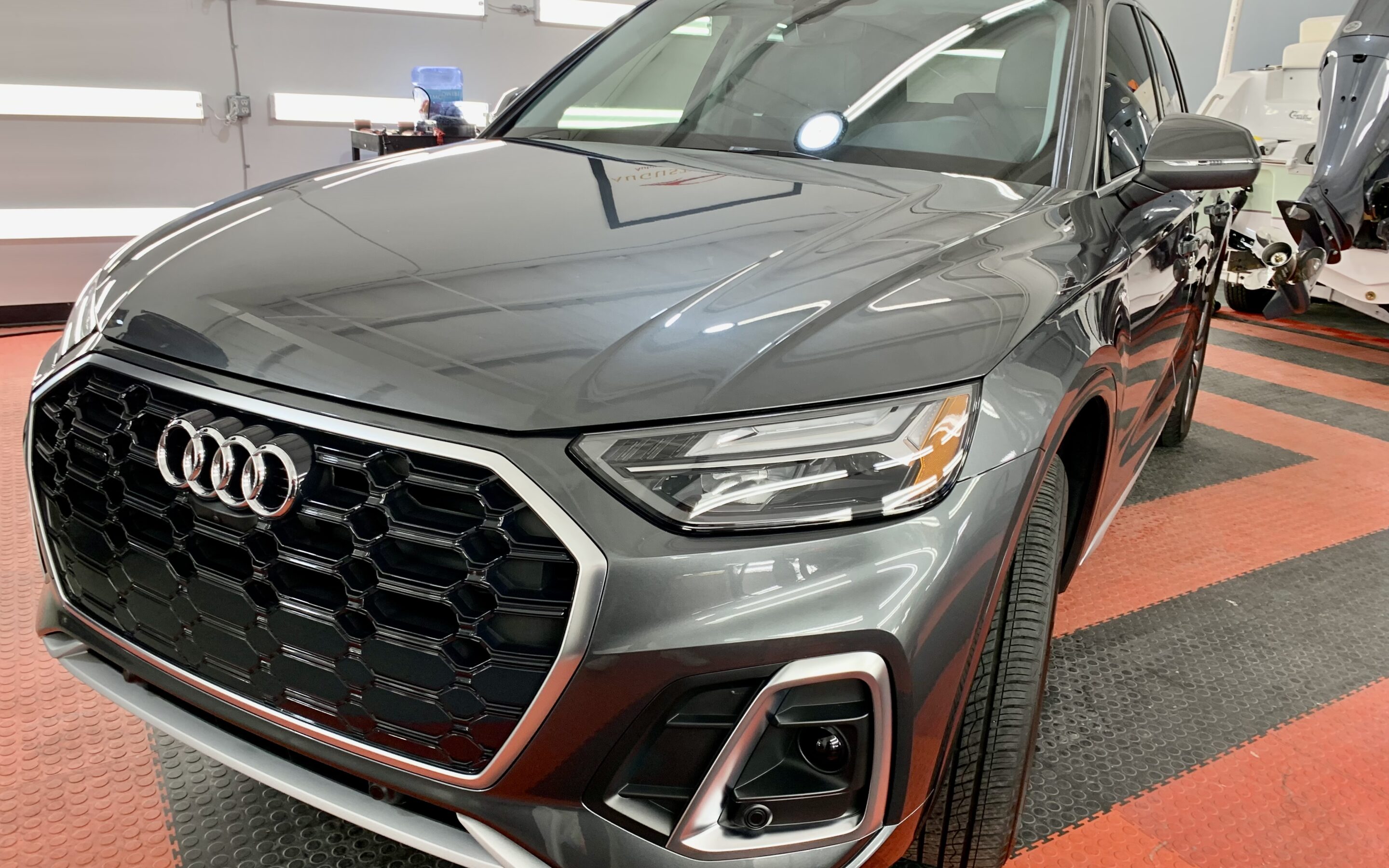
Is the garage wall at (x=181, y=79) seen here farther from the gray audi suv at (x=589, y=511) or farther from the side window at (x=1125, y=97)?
the side window at (x=1125, y=97)

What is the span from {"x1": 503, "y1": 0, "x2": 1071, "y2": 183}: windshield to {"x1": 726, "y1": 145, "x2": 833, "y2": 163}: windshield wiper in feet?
0.03

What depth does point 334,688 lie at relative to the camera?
93 cm

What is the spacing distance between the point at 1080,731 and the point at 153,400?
1.52 m

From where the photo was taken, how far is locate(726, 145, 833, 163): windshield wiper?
1632 mm

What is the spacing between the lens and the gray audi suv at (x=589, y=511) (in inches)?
33.1

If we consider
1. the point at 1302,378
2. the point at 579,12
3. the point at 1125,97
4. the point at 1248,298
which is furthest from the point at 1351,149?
the point at 579,12

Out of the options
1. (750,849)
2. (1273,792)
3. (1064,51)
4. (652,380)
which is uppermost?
(1064,51)

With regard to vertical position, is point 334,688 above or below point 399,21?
below

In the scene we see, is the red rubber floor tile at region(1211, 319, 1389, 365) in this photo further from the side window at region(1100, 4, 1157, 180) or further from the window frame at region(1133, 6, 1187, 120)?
the side window at region(1100, 4, 1157, 180)

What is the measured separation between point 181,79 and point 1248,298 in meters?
5.86

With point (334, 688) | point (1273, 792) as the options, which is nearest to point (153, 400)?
point (334, 688)

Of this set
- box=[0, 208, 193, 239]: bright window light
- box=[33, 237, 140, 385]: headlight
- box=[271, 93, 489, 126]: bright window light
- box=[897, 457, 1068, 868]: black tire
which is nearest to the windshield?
box=[897, 457, 1068, 868]: black tire

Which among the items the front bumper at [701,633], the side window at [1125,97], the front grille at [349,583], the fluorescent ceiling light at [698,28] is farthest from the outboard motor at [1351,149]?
the front grille at [349,583]

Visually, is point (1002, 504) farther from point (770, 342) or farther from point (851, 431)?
point (770, 342)
